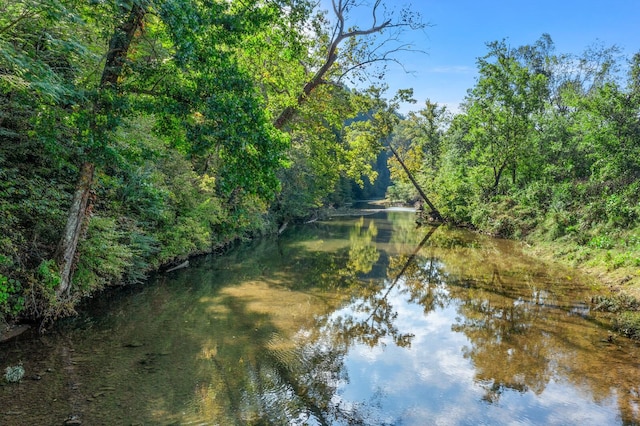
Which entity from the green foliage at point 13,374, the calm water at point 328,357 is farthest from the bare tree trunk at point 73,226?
the green foliage at point 13,374

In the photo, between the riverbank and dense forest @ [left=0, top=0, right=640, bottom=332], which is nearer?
dense forest @ [left=0, top=0, right=640, bottom=332]

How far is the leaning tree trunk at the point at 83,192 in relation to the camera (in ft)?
22.1

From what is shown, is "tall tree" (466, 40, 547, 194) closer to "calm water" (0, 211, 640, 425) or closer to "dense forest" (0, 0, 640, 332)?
"dense forest" (0, 0, 640, 332)

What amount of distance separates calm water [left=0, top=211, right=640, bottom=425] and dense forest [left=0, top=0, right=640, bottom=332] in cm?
149

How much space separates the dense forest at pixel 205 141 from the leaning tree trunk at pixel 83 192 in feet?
0.13

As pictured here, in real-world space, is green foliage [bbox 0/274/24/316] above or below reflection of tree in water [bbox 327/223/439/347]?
above

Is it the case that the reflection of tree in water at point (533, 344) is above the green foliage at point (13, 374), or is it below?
above

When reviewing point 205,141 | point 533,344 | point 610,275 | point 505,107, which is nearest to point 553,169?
point 505,107

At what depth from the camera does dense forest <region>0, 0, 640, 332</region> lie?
6277 millimetres

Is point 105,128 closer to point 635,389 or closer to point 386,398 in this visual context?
point 386,398

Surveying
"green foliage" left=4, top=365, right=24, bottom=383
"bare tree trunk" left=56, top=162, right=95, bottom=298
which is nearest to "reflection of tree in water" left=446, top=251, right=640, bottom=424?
"green foliage" left=4, top=365, right=24, bottom=383

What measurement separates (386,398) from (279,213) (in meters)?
22.5

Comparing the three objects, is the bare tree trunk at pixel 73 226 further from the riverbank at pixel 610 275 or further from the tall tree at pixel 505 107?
the tall tree at pixel 505 107

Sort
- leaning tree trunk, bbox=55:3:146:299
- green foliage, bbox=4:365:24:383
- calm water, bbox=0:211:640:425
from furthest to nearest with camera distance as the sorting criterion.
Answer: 1. leaning tree trunk, bbox=55:3:146:299
2. green foliage, bbox=4:365:24:383
3. calm water, bbox=0:211:640:425
